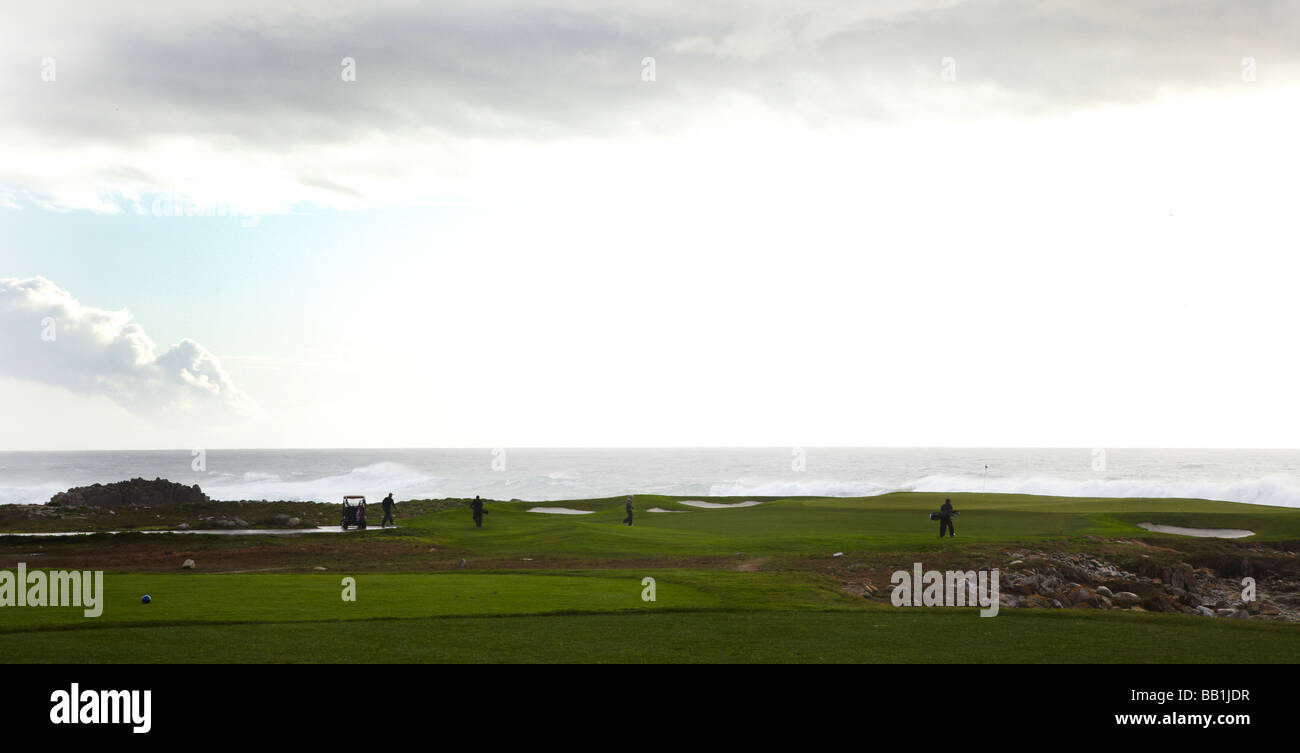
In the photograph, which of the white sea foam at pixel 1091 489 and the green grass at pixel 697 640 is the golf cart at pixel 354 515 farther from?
the white sea foam at pixel 1091 489

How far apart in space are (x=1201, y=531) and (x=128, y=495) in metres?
61.8

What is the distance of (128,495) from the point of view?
188 feet

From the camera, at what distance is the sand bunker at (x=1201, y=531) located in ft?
121

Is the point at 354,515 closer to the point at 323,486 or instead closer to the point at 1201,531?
the point at 1201,531

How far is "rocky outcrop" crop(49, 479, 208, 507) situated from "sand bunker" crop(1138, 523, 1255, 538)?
182 feet

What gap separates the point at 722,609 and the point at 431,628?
5604 millimetres

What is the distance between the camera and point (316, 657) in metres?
11.9

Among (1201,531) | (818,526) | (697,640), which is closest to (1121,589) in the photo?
(818,526)

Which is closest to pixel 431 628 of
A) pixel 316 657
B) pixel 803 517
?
pixel 316 657

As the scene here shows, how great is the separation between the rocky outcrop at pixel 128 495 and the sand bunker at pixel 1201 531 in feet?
182

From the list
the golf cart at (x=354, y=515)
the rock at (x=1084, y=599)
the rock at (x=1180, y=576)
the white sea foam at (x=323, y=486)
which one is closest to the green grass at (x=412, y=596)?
the rock at (x=1084, y=599)

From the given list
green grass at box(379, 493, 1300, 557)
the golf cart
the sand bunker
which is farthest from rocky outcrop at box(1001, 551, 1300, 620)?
the golf cart
